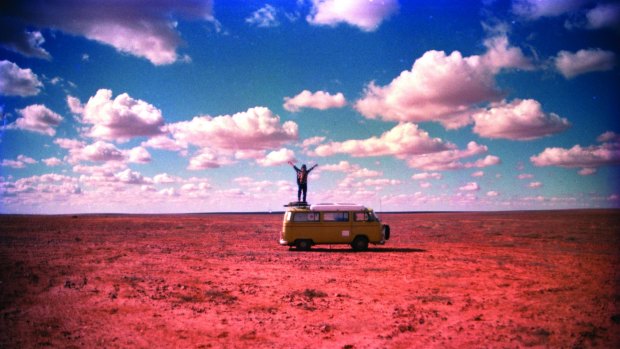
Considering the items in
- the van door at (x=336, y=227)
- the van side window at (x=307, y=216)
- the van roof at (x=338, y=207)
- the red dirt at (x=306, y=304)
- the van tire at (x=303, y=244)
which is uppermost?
the van roof at (x=338, y=207)

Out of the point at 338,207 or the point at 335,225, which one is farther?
the point at 335,225

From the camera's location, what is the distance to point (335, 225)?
22250mm

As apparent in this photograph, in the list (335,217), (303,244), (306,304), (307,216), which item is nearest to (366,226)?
(335,217)

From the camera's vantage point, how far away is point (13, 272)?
13.3 meters

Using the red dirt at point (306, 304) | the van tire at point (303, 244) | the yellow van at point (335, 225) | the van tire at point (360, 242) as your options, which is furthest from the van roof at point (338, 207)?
the red dirt at point (306, 304)

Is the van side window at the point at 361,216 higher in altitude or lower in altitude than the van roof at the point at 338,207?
lower

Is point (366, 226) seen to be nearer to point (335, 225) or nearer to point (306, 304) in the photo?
point (335, 225)

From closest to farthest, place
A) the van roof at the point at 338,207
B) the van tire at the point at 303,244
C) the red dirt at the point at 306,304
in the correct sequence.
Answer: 1. the red dirt at the point at 306,304
2. the van roof at the point at 338,207
3. the van tire at the point at 303,244

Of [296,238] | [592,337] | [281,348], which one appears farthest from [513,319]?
[296,238]

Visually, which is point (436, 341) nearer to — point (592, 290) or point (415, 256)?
point (592, 290)

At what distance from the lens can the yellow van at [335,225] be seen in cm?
2211

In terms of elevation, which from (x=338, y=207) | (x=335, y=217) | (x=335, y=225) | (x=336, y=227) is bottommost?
(x=336, y=227)

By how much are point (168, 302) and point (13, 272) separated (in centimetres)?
693

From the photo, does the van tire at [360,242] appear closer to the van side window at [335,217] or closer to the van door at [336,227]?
the van door at [336,227]
